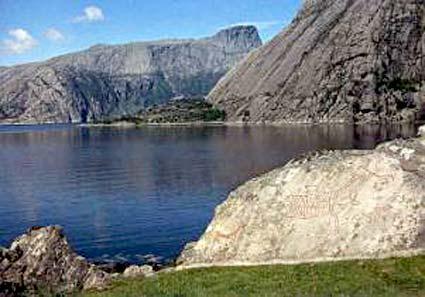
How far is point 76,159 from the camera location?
639 ft

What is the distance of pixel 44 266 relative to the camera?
159 ft

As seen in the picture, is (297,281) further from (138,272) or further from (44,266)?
(44,266)

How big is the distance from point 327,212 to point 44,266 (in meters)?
20.8

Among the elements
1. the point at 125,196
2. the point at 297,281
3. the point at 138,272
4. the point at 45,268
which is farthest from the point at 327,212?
the point at 125,196

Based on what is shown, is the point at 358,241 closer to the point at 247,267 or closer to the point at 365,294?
the point at 247,267

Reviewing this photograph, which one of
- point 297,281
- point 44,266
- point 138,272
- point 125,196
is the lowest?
point 125,196

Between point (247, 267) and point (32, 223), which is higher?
point (247, 267)

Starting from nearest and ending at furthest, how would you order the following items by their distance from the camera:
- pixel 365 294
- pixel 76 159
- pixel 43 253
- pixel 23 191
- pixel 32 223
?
pixel 365 294
pixel 43 253
pixel 32 223
pixel 23 191
pixel 76 159

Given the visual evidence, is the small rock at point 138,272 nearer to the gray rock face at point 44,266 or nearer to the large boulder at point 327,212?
the gray rock face at point 44,266

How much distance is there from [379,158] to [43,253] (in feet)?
80.0

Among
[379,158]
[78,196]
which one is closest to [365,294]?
[379,158]

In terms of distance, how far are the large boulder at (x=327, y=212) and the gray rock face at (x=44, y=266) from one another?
8.28 metres

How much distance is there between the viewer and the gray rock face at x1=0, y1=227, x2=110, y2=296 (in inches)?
1825

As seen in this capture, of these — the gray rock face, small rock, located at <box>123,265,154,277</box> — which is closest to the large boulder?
small rock, located at <box>123,265,154,277</box>
